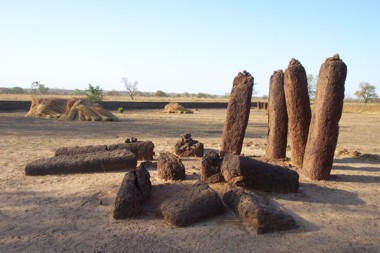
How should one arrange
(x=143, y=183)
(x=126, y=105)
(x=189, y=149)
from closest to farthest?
(x=143, y=183) < (x=189, y=149) < (x=126, y=105)

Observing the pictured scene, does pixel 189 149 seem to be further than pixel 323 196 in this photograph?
Yes

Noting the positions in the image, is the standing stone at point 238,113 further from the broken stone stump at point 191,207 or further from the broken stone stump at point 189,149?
the broken stone stump at point 191,207

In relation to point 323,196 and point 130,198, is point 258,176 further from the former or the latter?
point 130,198

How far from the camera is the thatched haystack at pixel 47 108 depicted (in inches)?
910

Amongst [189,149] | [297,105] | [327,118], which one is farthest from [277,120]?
[189,149]

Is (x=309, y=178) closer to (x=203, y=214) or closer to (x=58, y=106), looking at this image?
(x=203, y=214)

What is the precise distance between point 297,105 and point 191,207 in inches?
169

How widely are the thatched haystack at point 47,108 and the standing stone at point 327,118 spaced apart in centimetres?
1868

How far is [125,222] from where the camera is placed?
4941mm

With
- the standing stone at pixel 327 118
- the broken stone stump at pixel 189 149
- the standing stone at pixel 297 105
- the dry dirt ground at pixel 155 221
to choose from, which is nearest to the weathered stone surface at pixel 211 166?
the dry dirt ground at pixel 155 221

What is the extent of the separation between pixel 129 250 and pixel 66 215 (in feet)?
4.71

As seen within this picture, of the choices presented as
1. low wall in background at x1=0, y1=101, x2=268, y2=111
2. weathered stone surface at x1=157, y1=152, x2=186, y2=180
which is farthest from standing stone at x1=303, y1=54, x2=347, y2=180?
low wall in background at x1=0, y1=101, x2=268, y2=111

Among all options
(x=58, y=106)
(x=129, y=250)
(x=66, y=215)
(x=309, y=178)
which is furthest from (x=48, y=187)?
(x=58, y=106)

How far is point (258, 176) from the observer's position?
6160 mm
